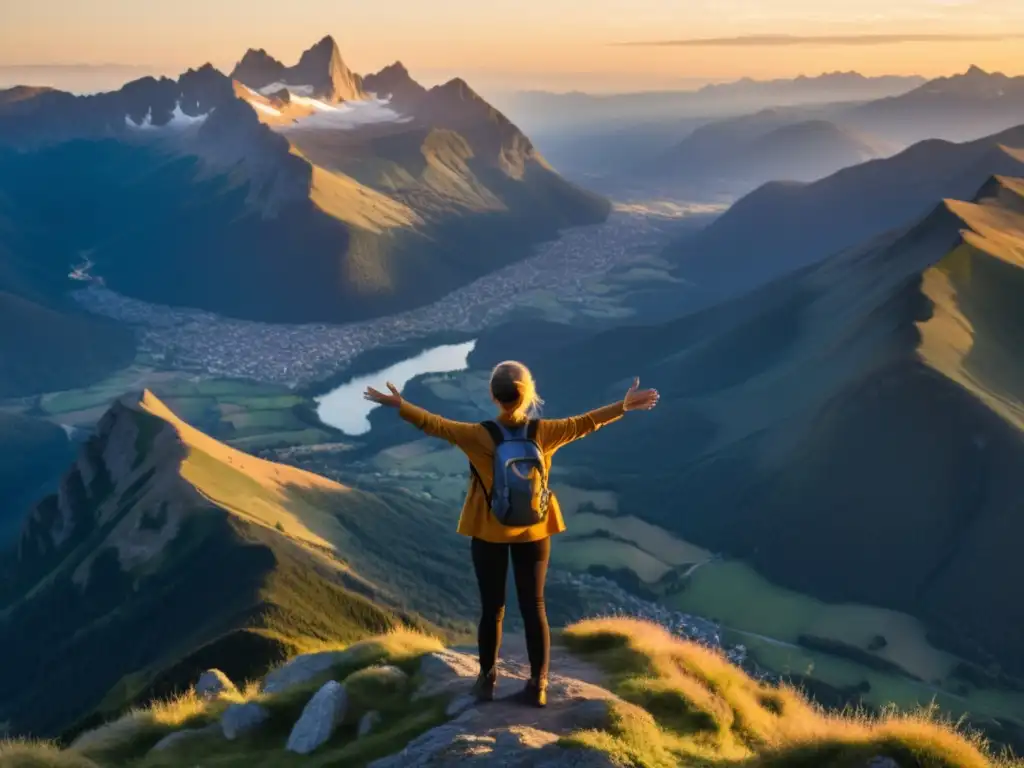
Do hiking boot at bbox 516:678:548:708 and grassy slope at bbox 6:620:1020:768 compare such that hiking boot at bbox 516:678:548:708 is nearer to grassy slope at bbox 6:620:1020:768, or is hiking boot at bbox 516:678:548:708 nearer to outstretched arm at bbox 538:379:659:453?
grassy slope at bbox 6:620:1020:768

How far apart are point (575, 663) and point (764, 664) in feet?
433

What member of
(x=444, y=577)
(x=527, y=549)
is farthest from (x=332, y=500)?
(x=527, y=549)

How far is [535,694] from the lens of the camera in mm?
20281

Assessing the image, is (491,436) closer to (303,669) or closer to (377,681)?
(377,681)

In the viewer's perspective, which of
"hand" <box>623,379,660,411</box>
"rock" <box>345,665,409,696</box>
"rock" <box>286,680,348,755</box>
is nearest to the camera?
"hand" <box>623,379,660,411</box>

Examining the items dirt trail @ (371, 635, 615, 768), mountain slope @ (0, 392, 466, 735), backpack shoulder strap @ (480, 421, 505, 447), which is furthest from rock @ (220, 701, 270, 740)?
mountain slope @ (0, 392, 466, 735)

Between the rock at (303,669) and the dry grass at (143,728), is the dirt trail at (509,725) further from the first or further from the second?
the dry grass at (143,728)

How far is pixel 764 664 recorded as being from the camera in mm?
146500

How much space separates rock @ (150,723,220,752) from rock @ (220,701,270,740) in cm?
31

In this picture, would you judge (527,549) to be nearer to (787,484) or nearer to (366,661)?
(366,661)

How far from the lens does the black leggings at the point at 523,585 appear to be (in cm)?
1873

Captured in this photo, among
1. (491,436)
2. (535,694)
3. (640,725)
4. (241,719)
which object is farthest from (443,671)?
(491,436)

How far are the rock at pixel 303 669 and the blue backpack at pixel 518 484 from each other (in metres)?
13.1

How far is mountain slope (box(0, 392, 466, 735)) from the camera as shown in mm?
95375
